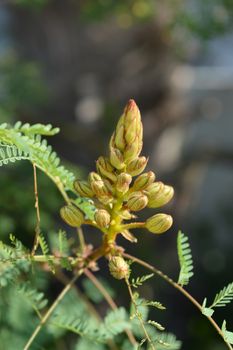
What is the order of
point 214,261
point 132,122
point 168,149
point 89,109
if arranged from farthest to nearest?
1. point 214,261
2. point 168,149
3. point 89,109
4. point 132,122

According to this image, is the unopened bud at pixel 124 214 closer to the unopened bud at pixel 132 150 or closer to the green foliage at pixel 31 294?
the unopened bud at pixel 132 150

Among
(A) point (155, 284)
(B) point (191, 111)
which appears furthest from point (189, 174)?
(A) point (155, 284)

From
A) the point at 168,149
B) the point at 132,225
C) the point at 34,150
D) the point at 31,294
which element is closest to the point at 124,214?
the point at 132,225

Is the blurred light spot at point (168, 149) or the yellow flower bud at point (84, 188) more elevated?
the blurred light spot at point (168, 149)

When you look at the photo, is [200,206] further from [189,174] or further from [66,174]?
[66,174]

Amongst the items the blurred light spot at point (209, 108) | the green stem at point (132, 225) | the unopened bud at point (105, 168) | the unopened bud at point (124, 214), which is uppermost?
the blurred light spot at point (209, 108)

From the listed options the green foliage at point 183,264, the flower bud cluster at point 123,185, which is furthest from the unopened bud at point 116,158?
the green foliage at point 183,264

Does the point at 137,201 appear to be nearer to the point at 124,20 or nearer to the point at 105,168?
the point at 105,168
